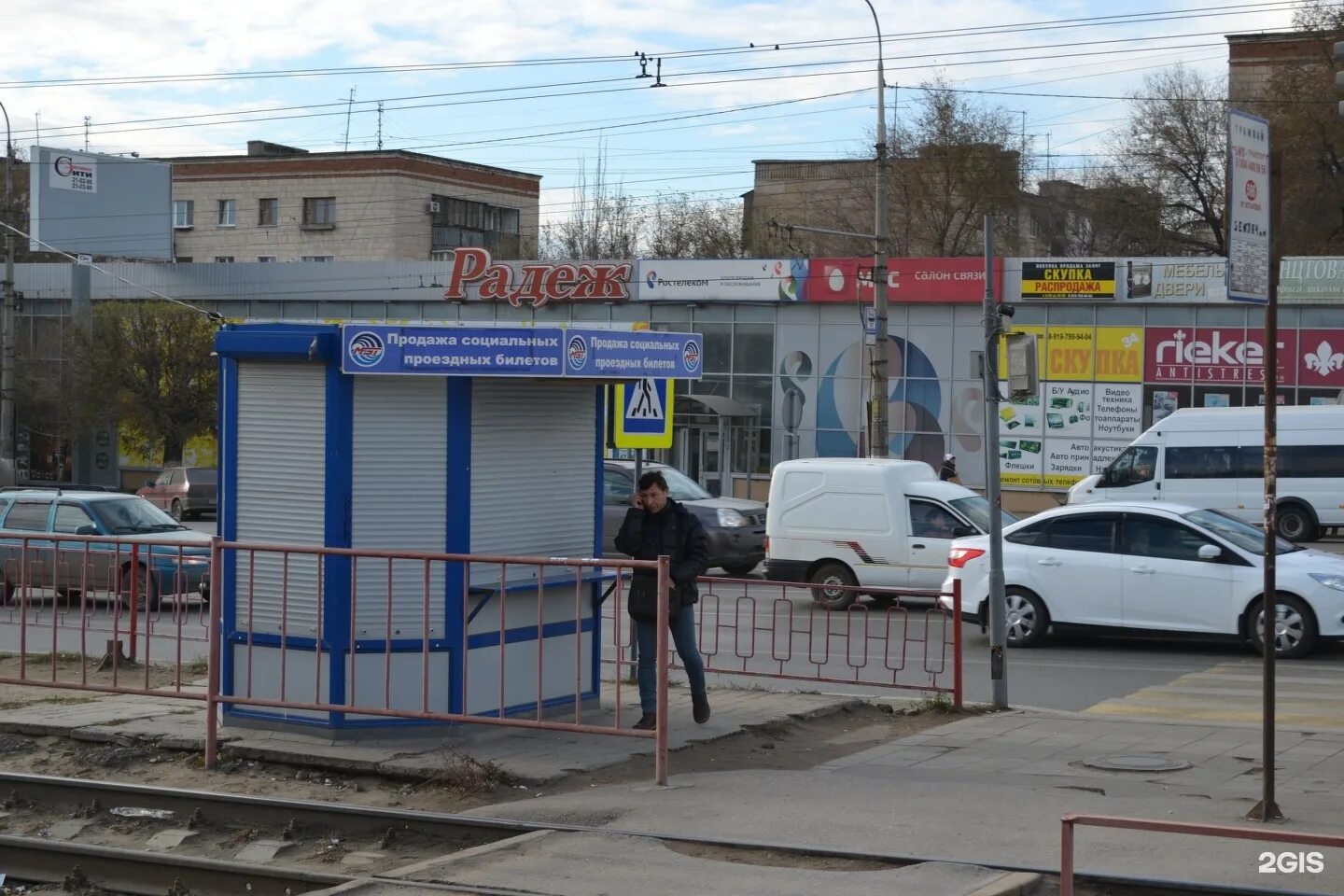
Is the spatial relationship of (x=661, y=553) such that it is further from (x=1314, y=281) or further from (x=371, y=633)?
(x=1314, y=281)

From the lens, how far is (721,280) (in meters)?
42.9

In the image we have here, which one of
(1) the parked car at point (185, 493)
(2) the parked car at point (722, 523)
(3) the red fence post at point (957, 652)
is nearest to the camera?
(3) the red fence post at point (957, 652)

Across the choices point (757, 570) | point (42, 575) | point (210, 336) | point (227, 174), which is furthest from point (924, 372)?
point (227, 174)

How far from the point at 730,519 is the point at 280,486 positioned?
560 inches

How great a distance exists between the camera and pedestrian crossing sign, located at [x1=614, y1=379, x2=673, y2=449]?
45.5ft

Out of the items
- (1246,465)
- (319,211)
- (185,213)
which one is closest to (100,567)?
(1246,465)

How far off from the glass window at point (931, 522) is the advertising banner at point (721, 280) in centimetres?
2257

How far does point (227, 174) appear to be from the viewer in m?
A: 70.8

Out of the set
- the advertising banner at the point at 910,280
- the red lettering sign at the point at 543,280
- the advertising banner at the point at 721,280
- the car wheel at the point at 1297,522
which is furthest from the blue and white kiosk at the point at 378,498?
the red lettering sign at the point at 543,280

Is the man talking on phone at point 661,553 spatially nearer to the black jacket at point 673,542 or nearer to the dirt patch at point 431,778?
the black jacket at point 673,542

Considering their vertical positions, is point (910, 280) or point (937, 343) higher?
A: point (910, 280)

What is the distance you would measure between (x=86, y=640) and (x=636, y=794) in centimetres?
519

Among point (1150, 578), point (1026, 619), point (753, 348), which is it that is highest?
point (753, 348)

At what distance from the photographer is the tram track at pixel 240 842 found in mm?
7289
